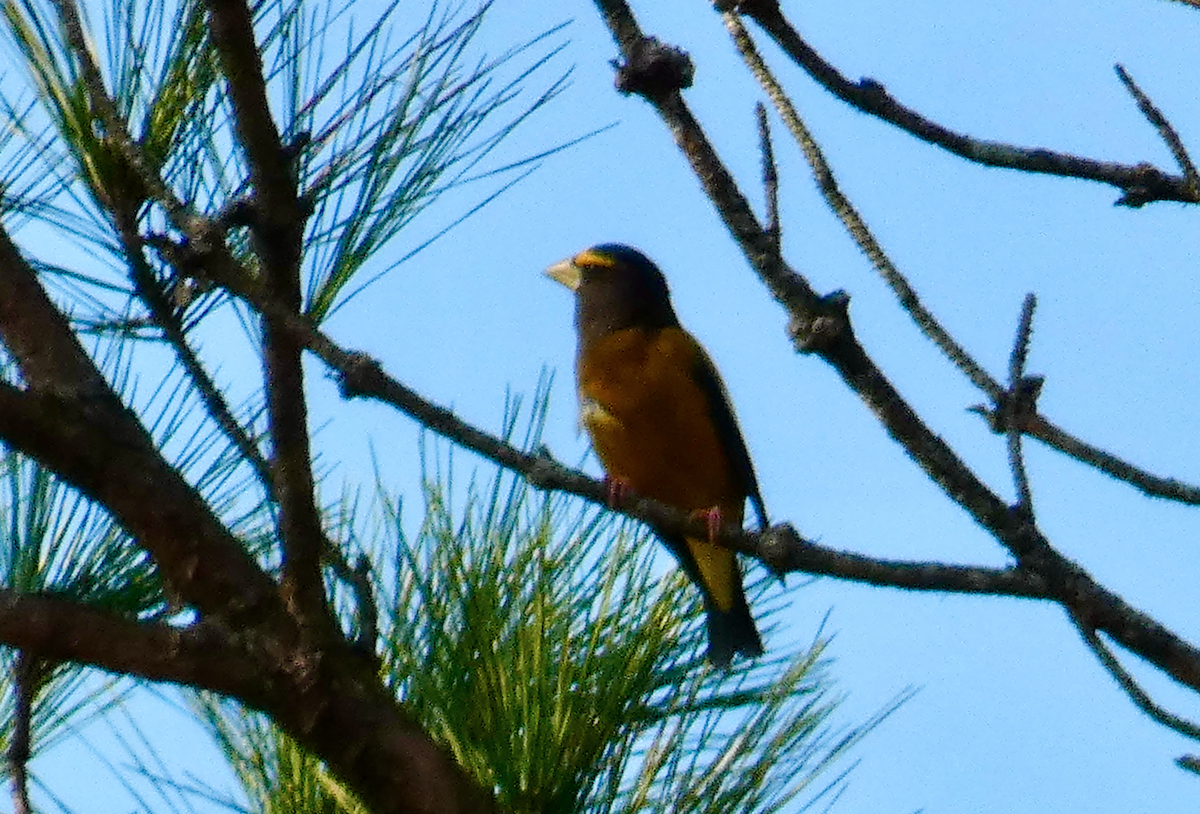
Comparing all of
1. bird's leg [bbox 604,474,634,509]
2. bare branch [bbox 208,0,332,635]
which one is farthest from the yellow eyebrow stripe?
bare branch [bbox 208,0,332,635]

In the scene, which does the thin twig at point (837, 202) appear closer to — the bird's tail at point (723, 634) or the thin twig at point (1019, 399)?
the thin twig at point (1019, 399)

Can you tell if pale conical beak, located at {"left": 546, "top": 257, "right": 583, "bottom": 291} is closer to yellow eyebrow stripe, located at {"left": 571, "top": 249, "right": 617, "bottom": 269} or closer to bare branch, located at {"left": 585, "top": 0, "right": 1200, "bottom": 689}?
yellow eyebrow stripe, located at {"left": 571, "top": 249, "right": 617, "bottom": 269}

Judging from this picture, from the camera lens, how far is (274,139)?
4.95ft

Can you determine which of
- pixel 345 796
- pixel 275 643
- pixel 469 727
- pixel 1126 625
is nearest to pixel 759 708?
pixel 469 727

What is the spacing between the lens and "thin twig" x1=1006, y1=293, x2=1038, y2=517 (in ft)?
4.09

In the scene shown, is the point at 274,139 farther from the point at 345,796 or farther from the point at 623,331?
the point at 623,331

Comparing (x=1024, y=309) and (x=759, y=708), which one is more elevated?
(x=759, y=708)

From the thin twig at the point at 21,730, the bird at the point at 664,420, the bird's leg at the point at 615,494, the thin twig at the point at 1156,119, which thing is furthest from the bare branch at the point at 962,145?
the bird at the point at 664,420

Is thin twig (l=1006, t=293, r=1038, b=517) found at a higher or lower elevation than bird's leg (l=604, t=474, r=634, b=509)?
lower

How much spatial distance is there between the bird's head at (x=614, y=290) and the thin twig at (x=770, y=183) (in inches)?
90.4

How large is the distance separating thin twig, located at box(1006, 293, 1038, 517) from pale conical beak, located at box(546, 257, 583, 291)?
8.72ft

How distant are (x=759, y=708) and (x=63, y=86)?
3.91 feet

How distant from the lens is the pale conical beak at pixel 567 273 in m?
3.94

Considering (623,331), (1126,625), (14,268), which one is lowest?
(1126,625)
